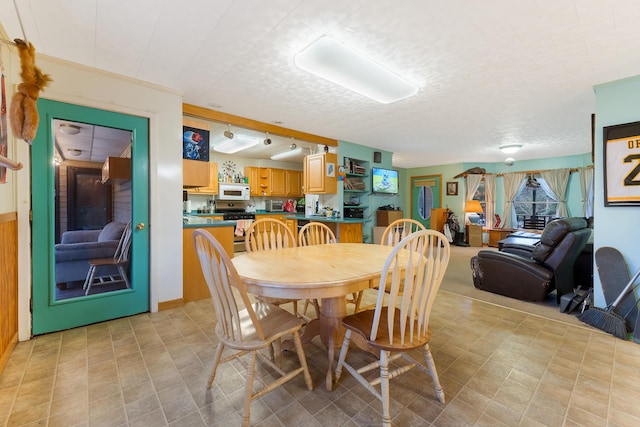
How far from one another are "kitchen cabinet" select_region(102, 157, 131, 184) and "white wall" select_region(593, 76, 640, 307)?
4.67 metres

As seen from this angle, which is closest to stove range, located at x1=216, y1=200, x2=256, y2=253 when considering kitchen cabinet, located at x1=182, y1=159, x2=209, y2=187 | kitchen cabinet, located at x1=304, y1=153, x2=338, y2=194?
kitchen cabinet, located at x1=304, y1=153, x2=338, y2=194

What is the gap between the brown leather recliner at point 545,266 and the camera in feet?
10.1

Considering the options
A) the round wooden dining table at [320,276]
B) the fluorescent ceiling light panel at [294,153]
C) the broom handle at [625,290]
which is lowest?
the broom handle at [625,290]

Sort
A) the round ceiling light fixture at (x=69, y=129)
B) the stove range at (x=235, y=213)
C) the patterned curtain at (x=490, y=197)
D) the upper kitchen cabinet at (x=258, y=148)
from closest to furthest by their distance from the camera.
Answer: the round ceiling light fixture at (x=69, y=129)
the upper kitchen cabinet at (x=258, y=148)
the stove range at (x=235, y=213)
the patterned curtain at (x=490, y=197)

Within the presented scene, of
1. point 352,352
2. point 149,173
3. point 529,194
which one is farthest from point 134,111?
point 529,194

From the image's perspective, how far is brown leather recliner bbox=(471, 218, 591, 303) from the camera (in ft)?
10.1

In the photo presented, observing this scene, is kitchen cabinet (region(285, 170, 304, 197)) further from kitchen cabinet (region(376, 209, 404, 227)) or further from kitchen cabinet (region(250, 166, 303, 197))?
kitchen cabinet (region(376, 209, 404, 227))

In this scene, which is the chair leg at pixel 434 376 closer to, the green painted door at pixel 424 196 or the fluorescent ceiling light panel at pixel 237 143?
the fluorescent ceiling light panel at pixel 237 143

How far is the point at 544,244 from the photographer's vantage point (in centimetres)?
315

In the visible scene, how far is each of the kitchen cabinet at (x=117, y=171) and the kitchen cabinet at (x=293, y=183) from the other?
15.8 feet

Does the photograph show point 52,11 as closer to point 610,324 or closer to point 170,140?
point 170,140

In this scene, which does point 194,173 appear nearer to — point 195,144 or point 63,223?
point 195,144

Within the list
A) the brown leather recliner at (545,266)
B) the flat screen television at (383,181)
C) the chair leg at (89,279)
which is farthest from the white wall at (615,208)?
the chair leg at (89,279)

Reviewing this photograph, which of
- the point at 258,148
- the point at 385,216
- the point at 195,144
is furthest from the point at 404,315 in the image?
the point at 258,148
